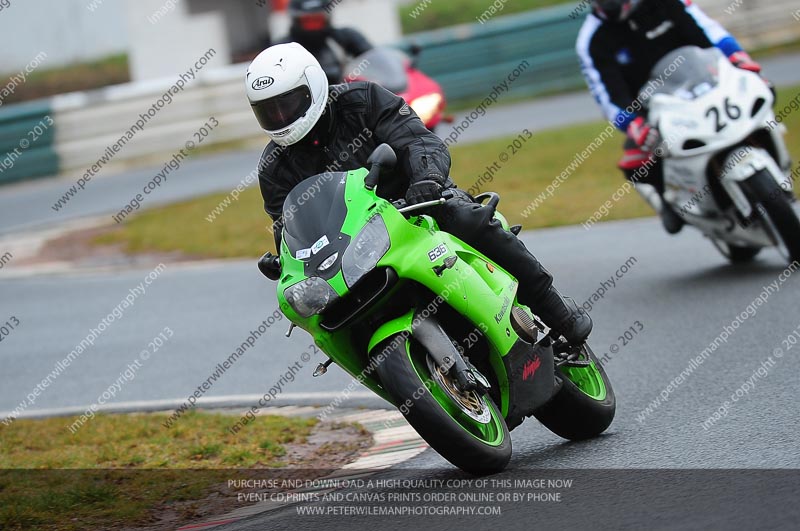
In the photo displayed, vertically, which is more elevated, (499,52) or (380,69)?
(380,69)

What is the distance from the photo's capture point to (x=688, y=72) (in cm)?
880

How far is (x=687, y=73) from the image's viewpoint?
880cm

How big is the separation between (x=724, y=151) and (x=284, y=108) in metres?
3.98

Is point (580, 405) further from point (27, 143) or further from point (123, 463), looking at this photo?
point (27, 143)

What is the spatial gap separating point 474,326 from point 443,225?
1.69 feet

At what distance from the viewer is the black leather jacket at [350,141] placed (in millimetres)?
5805

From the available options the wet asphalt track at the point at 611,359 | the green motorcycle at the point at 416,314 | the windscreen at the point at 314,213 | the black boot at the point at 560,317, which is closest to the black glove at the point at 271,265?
the green motorcycle at the point at 416,314

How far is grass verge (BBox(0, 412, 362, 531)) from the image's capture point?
5641 mm

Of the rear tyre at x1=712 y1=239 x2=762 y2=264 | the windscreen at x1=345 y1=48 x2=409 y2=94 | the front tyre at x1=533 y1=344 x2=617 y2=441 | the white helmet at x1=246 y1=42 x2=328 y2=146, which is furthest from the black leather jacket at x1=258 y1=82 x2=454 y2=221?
the windscreen at x1=345 y1=48 x2=409 y2=94

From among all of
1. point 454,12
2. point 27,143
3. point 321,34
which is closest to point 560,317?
point 321,34

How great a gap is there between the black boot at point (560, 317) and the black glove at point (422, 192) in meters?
0.80

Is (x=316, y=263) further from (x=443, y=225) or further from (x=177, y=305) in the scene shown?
(x=177, y=305)

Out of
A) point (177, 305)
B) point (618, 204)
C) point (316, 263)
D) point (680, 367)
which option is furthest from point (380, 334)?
point (618, 204)

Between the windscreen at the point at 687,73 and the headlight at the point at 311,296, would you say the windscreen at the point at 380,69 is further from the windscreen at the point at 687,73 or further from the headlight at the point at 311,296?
the headlight at the point at 311,296
